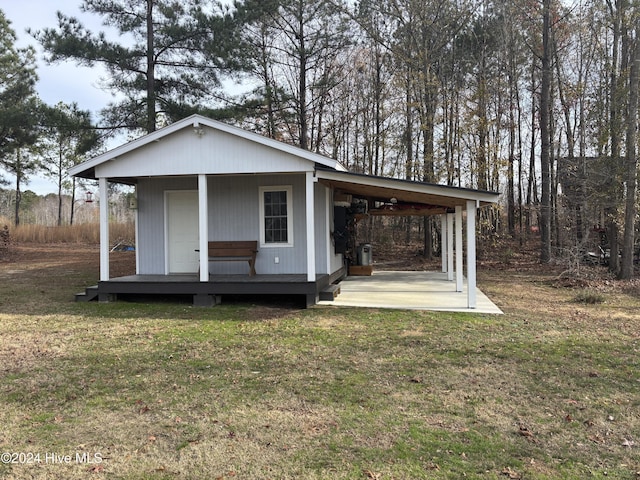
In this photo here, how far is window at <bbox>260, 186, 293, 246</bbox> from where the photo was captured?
967 centimetres

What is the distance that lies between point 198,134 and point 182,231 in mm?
2393

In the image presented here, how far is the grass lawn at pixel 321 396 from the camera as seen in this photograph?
2.88m

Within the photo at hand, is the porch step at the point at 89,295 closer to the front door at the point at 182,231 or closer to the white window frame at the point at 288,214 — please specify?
the front door at the point at 182,231

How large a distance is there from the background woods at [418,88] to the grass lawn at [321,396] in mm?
7673

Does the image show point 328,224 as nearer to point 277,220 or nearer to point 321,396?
point 277,220

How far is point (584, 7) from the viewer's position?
52.1ft

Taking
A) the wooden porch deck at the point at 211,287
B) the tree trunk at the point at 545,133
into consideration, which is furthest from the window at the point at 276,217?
the tree trunk at the point at 545,133

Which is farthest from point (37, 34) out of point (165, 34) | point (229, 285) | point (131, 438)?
point (131, 438)

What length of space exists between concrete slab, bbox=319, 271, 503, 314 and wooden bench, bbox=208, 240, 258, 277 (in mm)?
1791

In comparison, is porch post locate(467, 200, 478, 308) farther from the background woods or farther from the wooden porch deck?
the background woods

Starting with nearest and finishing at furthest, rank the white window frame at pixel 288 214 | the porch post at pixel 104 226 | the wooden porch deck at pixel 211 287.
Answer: the wooden porch deck at pixel 211 287 < the porch post at pixel 104 226 < the white window frame at pixel 288 214

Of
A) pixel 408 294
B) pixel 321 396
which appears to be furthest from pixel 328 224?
pixel 321 396

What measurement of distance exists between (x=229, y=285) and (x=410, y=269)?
8279 mm

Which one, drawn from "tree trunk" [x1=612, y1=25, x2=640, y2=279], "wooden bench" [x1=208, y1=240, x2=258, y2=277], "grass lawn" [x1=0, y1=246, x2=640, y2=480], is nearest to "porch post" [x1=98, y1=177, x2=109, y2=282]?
"grass lawn" [x1=0, y1=246, x2=640, y2=480]
